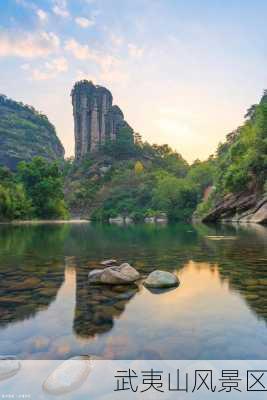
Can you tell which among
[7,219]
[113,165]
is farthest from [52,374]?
[113,165]

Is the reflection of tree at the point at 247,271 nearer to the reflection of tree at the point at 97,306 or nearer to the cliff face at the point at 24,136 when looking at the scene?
the reflection of tree at the point at 97,306

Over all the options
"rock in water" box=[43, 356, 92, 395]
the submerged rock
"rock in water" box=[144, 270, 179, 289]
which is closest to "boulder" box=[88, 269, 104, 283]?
the submerged rock

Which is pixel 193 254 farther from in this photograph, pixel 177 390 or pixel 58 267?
pixel 177 390

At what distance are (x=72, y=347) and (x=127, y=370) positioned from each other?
105 cm

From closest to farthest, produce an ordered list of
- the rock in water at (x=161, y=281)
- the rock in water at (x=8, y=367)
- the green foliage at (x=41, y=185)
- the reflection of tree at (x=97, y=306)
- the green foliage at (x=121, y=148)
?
the rock in water at (x=8, y=367)
the reflection of tree at (x=97, y=306)
the rock in water at (x=161, y=281)
the green foliage at (x=41, y=185)
the green foliage at (x=121, y=148)

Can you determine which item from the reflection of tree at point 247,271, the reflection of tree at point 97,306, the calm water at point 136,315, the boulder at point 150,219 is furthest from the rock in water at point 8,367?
the boulder at point 150,219

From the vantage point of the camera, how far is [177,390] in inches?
142

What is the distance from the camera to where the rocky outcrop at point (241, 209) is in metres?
38.4

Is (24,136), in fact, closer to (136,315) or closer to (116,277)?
(116,277)

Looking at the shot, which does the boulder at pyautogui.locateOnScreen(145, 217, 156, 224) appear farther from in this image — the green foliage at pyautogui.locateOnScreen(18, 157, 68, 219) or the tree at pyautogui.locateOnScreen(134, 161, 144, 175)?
the tree at pyautogui.locateOnScreen(134, 161, 144, 175)

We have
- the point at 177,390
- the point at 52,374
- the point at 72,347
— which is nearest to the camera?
the point at 177,390

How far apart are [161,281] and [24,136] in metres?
135

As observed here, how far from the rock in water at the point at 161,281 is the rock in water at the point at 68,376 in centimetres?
422

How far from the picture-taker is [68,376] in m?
3.83
